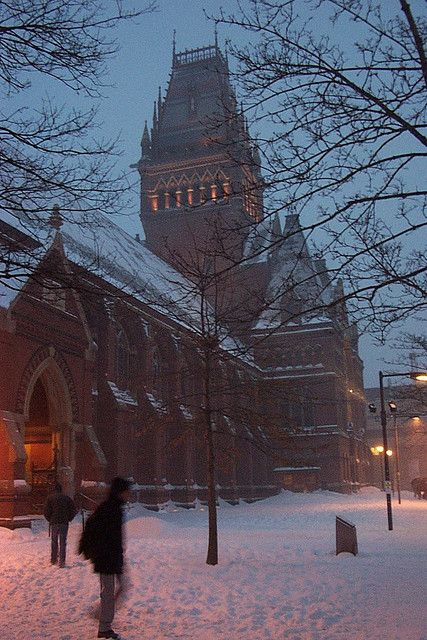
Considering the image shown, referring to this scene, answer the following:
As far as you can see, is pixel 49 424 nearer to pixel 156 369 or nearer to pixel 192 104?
pixel 156 369

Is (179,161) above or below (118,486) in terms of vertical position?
above

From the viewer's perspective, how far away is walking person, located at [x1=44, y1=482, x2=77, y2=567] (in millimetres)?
14585

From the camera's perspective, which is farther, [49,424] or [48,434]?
[48,434]

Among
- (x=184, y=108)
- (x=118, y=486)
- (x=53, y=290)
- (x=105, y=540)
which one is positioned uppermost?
(x=184, y=108)

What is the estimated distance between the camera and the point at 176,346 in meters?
41.5

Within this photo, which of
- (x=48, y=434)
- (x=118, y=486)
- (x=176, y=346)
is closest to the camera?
(x=118, y=486)

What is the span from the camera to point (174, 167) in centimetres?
6344

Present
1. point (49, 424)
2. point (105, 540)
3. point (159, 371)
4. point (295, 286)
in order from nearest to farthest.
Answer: point (295, 286), point (105, 540), point (49, 424), point (159, 371)

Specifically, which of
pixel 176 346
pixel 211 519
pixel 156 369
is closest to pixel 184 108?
pixel 176 346

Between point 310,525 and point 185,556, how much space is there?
11.8 m

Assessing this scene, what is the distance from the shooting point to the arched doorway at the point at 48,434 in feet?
84.9

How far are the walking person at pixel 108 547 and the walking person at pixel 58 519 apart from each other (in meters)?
6.20

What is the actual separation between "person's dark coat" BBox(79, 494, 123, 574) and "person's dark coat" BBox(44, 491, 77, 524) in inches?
265

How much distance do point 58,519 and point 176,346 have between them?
26.5 m
